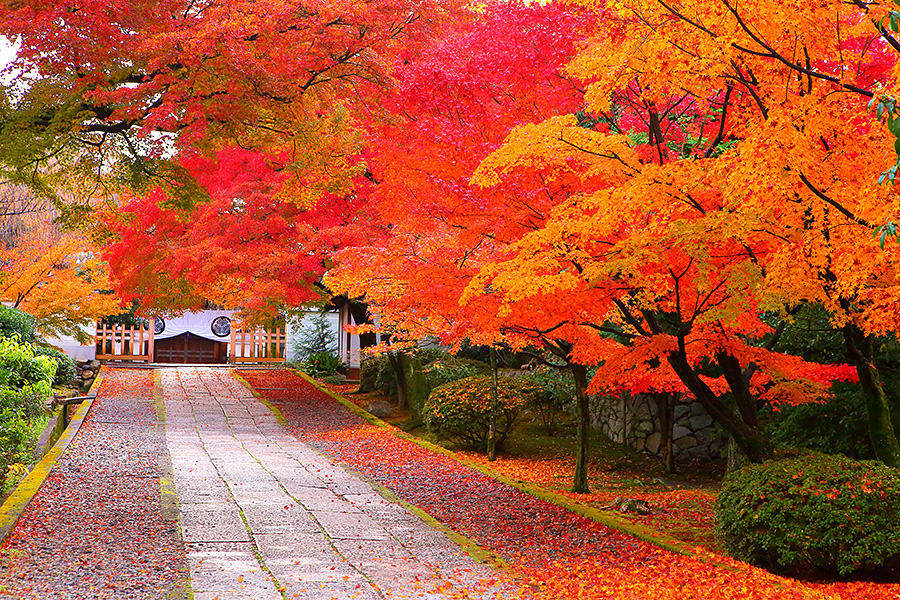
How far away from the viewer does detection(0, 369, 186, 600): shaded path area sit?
15.7 feet

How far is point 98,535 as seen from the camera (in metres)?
6.04

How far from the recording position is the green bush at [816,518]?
5.32 metres

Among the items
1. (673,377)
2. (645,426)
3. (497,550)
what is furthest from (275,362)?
(497,550)

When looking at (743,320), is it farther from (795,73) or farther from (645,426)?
(645,426)

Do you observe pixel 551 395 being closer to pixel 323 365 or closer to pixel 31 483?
pixel 31 483

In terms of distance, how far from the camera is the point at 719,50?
513cm

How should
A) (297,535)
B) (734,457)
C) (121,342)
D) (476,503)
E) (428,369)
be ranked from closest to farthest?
1. (297,535)
2. (476,503)
3. (734,457)
4. (428,369)
5. (121,342)

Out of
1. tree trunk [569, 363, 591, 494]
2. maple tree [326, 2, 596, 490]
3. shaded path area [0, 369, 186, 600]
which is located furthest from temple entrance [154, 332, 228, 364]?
tree trunk [569, 363, 591, 494]

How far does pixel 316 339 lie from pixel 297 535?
61.4 ft

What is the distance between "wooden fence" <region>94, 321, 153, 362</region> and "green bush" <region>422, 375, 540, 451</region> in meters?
14.6

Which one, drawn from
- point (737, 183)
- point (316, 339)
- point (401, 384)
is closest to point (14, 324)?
point (401, 384)

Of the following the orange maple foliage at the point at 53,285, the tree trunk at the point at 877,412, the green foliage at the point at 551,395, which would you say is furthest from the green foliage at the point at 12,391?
the orange maple foliage at the point at 53,285

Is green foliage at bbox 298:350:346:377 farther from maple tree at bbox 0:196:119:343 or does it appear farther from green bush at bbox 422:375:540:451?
green bush at bbox 422:375:540:451

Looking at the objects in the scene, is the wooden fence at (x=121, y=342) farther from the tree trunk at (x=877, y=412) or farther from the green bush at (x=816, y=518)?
the tree trunk at (x=877, y=412)
